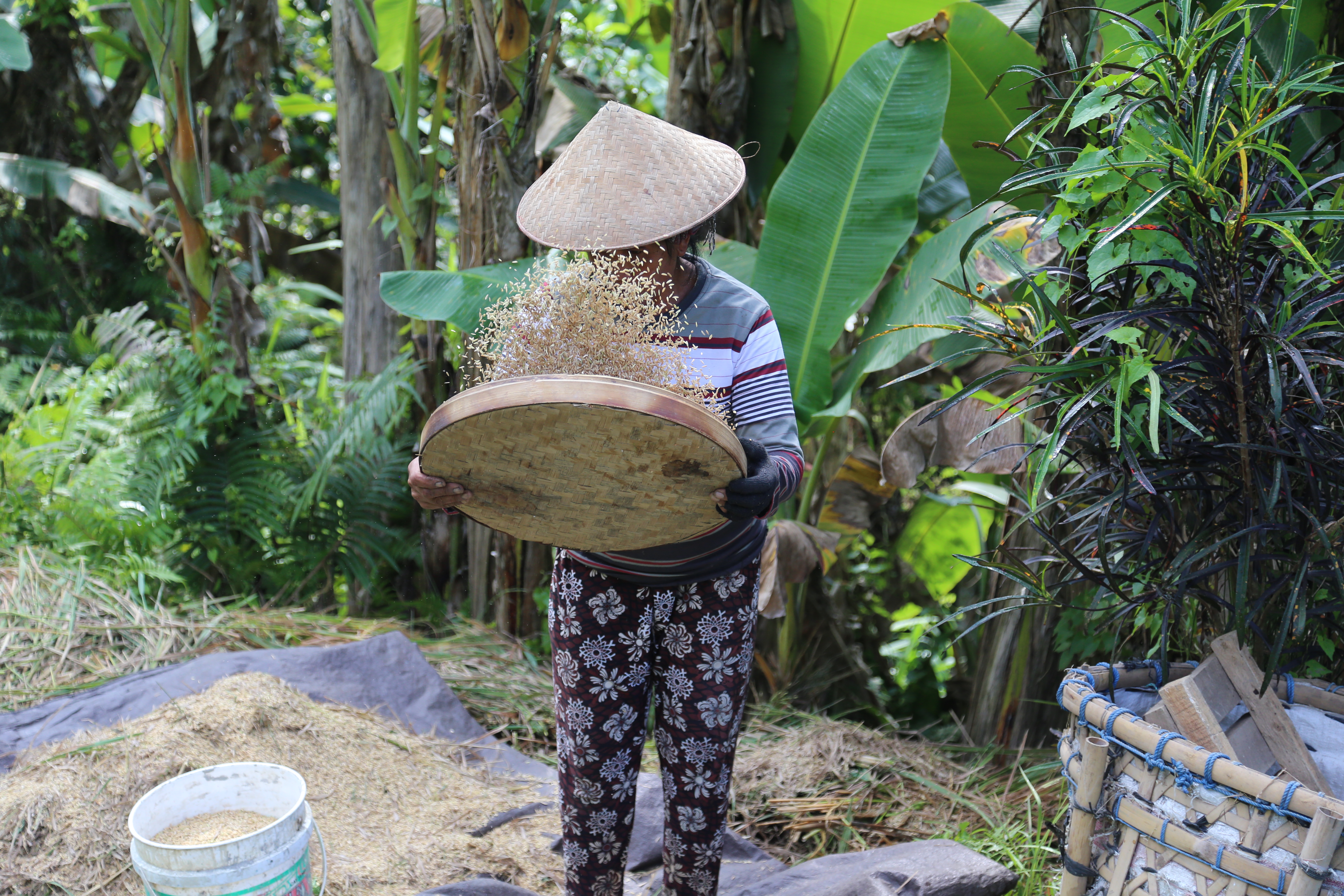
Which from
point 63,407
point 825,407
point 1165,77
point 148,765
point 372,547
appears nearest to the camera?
point 1165,77

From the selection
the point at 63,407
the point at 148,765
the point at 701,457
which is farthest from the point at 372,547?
the point at 701,457

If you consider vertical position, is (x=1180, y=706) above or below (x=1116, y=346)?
below

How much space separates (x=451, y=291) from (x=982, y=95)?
172cm

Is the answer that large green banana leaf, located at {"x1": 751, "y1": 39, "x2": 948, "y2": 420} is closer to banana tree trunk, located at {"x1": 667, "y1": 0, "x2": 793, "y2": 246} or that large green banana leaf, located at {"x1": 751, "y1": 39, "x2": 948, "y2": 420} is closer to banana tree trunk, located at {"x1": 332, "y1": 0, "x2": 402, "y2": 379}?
banana tree trunk, located at {"x1": 667, "y1": 0, "x2": 793, "y2": 246}

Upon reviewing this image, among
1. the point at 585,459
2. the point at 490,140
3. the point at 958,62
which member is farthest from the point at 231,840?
the point at 958,62

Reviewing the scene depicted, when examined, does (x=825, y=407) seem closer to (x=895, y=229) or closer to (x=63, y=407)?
(x=895, y=229)

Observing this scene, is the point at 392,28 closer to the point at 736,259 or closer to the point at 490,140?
the point at 490,140

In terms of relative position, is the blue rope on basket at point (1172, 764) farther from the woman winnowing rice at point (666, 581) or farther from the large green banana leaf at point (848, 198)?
the large green banana leaf at point (848, 198)

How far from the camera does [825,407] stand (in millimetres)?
2859

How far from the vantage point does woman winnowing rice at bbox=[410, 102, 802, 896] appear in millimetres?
1559

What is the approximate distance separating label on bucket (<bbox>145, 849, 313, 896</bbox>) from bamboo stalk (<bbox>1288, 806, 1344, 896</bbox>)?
1.60m

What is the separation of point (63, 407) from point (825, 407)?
3.84m

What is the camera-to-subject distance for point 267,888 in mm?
1627

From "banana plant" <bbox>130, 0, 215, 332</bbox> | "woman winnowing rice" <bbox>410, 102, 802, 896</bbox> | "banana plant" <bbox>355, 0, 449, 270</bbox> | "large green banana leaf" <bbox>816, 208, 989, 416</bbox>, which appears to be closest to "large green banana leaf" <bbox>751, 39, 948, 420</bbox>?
"large green banana leaf" <bbox>816, 208, 989, 416</bbox>
